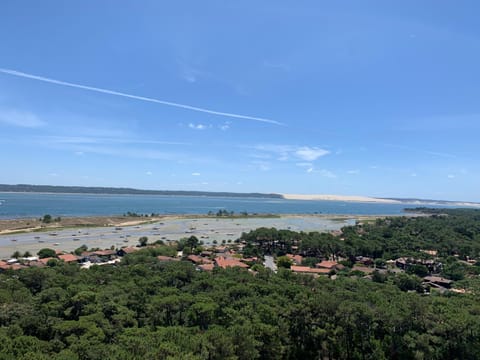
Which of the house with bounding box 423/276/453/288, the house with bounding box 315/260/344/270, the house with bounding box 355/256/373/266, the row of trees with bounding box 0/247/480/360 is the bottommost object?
the house with bounding box 355/256/373/266

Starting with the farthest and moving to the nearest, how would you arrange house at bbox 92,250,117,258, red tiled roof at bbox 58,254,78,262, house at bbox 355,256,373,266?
1. house at bbox 355,256,373,266
2. house at bbox 92,250,117,258
3. red tiled roof at bbox 58,254,78,262

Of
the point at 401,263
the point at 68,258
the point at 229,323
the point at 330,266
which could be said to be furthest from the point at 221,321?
the point at 401,263

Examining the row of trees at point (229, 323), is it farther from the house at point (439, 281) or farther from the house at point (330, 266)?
the house at point (330, 266)

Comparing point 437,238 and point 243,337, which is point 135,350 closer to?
point 243,337

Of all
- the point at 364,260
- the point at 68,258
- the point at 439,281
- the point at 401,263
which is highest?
the point at 68,258

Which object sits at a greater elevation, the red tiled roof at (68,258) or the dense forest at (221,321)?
the dense forest at (221,321)

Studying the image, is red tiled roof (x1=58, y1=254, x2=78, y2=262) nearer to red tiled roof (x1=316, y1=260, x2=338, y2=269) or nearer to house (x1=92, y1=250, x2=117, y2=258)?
house (x1=92, y1=250, x2=117, y2=258)

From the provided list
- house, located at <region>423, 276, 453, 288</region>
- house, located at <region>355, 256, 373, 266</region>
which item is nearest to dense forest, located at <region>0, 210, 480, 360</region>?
house, located at <region>423, 276, 453, 288</region>

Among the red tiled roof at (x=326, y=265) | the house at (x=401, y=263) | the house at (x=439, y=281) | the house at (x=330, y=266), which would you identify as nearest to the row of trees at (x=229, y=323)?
the house at (x=439, y=281)

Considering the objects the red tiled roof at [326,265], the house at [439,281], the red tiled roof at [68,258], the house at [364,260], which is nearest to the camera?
the house at [439,281]

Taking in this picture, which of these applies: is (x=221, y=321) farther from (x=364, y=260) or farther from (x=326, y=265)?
(x=364, y=260)

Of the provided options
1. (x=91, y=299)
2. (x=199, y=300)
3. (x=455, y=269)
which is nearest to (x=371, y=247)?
(x=455, y=269)
